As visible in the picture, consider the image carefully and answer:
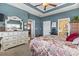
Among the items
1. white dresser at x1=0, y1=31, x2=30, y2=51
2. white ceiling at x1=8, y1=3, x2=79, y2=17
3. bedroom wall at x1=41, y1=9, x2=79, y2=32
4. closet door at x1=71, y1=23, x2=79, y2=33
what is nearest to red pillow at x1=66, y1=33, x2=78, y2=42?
closet door at x1=71, y1=23, x2=79, y2=33

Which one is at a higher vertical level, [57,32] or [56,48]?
[57,32]

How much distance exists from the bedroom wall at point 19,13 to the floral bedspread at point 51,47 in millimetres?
179

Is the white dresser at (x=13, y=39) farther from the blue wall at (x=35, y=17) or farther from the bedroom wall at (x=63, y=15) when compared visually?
the bedroom wall at (x=63, y=15)

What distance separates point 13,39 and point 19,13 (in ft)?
1.40

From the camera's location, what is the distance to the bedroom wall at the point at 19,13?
1.92 meters

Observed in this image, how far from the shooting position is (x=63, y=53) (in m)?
1.88

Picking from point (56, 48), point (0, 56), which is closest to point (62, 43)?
point (56, 48)

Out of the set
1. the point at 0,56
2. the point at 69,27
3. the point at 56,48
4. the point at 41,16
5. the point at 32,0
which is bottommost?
the point at 0,56

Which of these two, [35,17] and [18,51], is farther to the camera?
[35,17]

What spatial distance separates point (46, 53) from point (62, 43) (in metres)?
0.29

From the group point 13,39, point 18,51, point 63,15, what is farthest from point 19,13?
point 63,15

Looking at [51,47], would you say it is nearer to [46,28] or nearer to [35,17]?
[46,28]

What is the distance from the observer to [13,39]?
1951 millimetres

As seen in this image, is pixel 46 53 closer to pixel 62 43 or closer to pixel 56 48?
pixel 56 48
